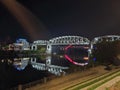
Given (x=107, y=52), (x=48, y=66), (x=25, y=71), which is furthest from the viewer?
(x=48, y=66)

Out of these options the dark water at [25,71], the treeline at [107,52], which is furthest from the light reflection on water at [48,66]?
the treeline at [107,52]

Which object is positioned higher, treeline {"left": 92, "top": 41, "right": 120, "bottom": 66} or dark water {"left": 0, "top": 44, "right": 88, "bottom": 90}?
treeline {"left": 92, "top": 41, "right": 120, "bottom": 66}

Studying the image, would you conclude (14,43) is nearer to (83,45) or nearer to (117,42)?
(83,45)

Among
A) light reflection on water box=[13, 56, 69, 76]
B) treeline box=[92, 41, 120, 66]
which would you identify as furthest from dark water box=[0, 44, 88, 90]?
treeline box=[92, 41, 120, 66]

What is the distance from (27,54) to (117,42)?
82.8 meters

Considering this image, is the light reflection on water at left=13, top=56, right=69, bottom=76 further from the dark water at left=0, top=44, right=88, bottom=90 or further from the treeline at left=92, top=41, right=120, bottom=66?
the treeline at left=92, top=41, right=120, bottom=66

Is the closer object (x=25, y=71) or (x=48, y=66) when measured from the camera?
(x=25, y=71)

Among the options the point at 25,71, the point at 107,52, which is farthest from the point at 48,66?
the point at 107,52

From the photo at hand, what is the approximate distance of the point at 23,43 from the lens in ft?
459

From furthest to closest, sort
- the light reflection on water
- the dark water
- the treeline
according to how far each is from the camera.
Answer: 1. the light reflection on water
2. the treeline
3. the dark water

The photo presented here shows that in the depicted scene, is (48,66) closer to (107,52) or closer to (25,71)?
(25,71)

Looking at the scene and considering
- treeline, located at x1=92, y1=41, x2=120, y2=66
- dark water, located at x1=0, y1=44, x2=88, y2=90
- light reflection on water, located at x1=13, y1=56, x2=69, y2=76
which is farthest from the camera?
light reflection on water, located at x1=13, y1=56, x2=69, y2=76

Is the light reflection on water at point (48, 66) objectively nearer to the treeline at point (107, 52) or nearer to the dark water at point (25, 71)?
the dark water at point (25, 71)

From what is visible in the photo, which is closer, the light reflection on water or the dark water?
the dark water
